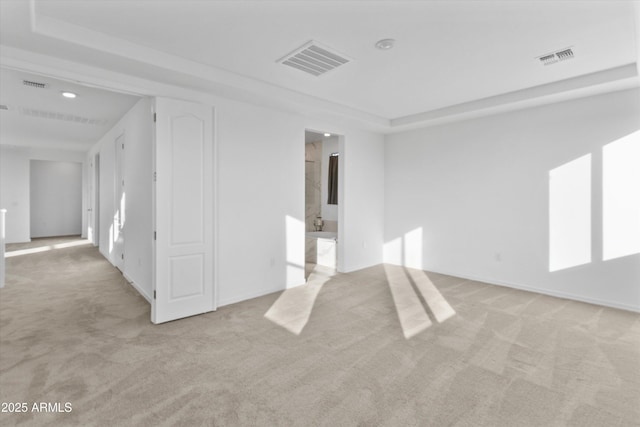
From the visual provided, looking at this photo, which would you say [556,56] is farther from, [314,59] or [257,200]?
[257,200]

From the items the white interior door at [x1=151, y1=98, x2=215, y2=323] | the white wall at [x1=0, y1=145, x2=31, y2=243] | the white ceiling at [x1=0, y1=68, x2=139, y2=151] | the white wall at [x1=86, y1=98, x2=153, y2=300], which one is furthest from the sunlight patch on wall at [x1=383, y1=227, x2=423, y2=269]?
the white wall at [x1=0, y1=145, x2=31, y2=243]

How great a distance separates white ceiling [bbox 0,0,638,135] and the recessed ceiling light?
61 mm

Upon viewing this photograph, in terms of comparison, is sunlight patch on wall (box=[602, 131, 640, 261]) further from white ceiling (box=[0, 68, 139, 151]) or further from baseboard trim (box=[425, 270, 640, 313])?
white ceiling (box=[0, 68, 139, 151])

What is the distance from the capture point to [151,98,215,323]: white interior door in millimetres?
3367

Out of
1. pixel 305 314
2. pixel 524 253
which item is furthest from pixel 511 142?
pixel 305 314

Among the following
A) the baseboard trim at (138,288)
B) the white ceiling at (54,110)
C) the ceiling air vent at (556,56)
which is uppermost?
the ceiling air vent at (556,56)

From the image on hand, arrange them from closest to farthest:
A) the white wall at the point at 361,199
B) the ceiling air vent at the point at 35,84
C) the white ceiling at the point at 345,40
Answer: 1. the white ceiling at the point at 345,40
2. the ceiling air vent at the point at 35,84
3. the white wall at the point at 361,199

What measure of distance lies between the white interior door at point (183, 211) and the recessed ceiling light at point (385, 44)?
1928 mm

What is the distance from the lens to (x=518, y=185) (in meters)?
4.55

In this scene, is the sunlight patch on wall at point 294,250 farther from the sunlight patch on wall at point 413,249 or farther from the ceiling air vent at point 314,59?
the sunlight patch on wall at point 413,249

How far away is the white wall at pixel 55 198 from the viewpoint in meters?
9.62

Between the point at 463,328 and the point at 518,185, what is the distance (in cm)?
243

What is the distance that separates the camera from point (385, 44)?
9.24 feet

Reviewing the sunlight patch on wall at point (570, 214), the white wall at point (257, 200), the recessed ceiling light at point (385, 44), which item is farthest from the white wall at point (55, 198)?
the sunlight patch on wall at point (570, 214)
